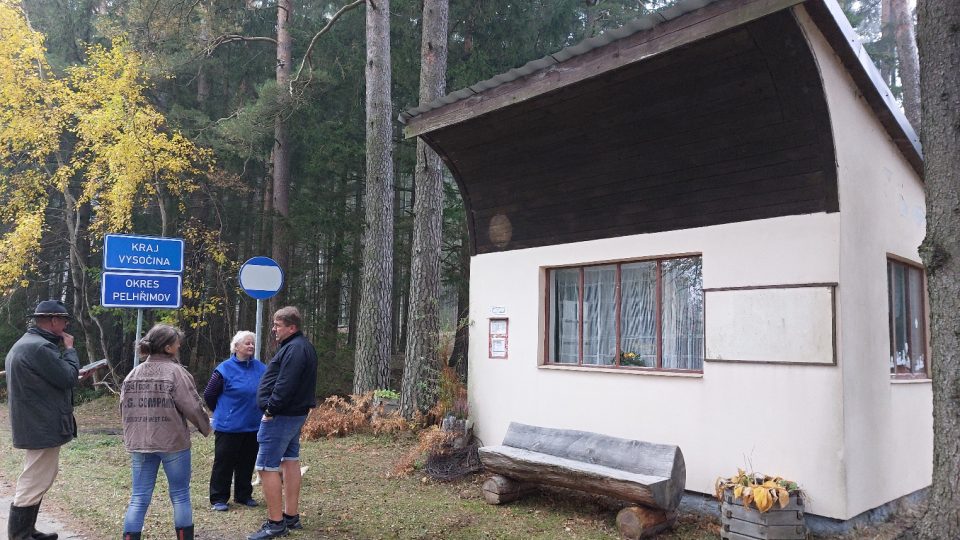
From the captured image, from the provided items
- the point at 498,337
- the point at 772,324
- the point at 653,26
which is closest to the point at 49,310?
the point at 498,337

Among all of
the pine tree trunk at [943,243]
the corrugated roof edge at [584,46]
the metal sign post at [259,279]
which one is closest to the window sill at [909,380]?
the pine tree trunk at [943,243]

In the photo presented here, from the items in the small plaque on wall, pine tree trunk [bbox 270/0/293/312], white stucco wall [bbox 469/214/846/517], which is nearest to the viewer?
white stucco wall [bbox 469/214/846/517]

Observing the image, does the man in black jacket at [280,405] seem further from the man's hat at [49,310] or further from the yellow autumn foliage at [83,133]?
the yellow autumn foliage at [83,133]

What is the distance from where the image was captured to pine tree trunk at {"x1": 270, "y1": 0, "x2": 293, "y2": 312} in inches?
664

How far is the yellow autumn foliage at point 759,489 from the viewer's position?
5.30m

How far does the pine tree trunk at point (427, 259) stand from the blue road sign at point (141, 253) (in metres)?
4.20

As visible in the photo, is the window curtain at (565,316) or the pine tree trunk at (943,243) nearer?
the pine tree trunk at (943,243)

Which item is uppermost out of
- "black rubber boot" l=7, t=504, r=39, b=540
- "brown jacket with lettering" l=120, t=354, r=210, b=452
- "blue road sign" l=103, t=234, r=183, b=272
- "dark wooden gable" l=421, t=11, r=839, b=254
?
"dark wooden gable" l=421, t=11, r=839, b=254

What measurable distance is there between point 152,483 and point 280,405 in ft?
3.48

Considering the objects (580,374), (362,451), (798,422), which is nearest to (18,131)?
(362,451)

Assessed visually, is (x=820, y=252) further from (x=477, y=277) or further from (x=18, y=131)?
(x=18, y=131)

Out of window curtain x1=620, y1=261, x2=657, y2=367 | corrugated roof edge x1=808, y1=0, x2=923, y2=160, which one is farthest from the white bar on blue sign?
corrugated roof edge x1=808, y1=0, x2=923, y2=160

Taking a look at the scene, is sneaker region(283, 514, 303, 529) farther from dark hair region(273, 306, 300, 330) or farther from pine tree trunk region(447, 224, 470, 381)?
pine tree trunk region(447, 224, 470, 381)

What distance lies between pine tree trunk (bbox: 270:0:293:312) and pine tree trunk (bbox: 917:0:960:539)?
14070 mm
